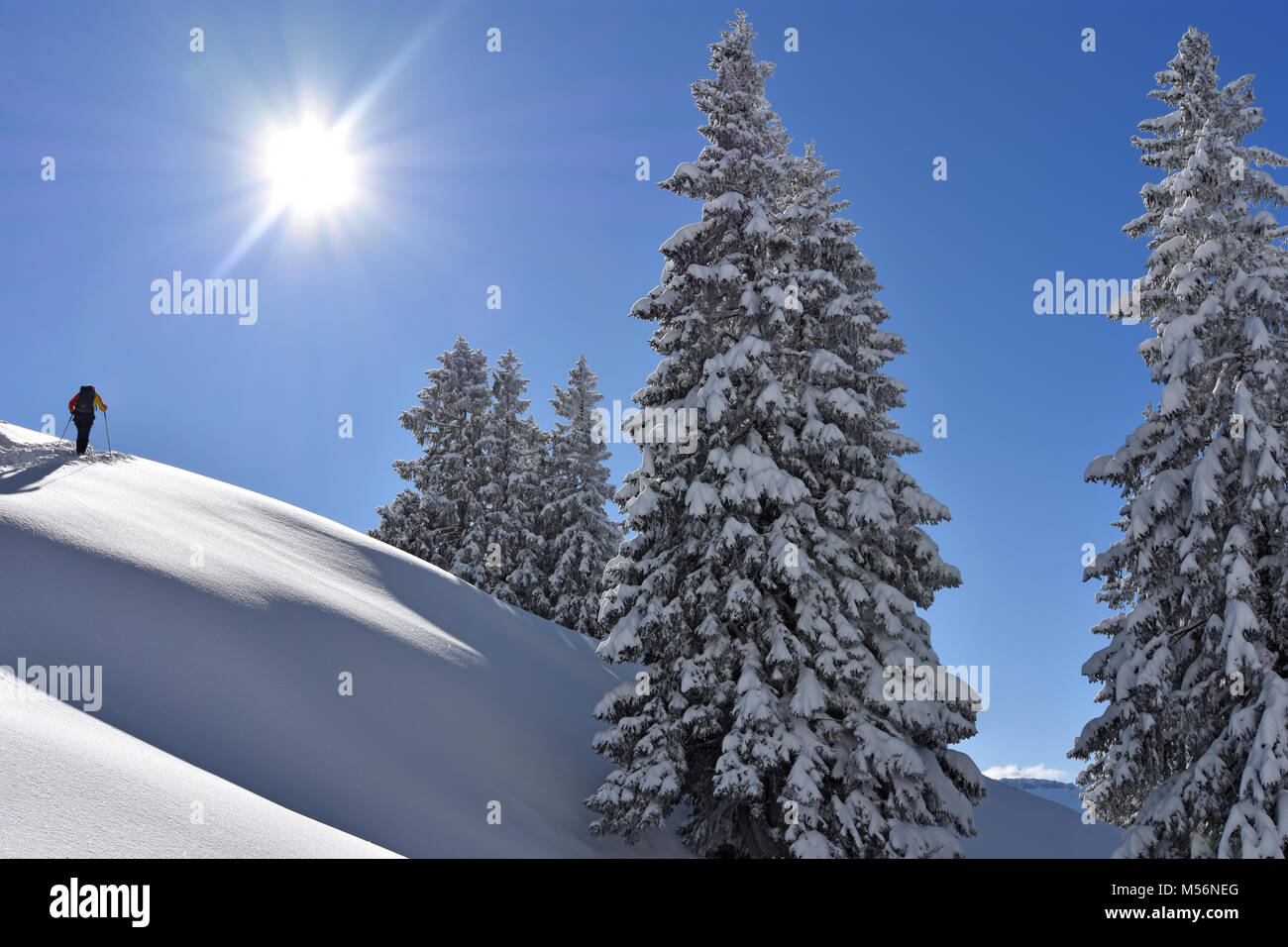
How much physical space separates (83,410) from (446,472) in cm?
1692

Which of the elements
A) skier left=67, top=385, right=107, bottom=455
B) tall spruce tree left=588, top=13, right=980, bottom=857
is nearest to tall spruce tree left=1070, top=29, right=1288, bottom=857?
tall spruce tree left=588, top=13, right=980, bottom=857

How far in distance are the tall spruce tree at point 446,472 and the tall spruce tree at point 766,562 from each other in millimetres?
20169

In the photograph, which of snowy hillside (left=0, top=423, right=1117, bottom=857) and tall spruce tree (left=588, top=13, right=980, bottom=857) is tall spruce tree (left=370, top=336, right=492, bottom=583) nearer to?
snowy hillside (left=0, top=423, right=1117, bottom=857)

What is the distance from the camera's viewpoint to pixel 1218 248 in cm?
1489

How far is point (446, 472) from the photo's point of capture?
121 ft

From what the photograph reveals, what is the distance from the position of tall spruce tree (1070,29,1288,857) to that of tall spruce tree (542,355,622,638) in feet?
67.1

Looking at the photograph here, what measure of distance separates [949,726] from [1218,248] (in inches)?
392

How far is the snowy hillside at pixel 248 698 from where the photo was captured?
26.8 ft

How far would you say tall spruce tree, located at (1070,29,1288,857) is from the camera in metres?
13.4

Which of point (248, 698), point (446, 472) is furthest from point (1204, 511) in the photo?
point (446, 472)

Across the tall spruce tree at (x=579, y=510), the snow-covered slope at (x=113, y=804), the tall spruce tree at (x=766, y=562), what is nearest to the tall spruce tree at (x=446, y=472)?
the tall spruce tree at (x=579, y=510)

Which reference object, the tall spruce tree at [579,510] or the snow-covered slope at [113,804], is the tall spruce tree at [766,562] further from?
the tall spruce tree at [579,510]
